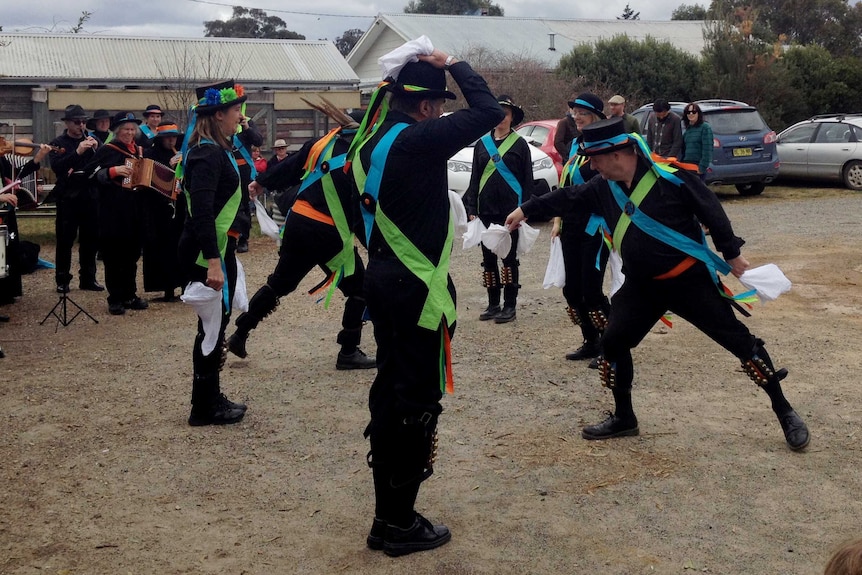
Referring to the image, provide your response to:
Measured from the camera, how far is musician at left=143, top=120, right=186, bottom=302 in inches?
411

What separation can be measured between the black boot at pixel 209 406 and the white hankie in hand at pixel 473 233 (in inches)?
121

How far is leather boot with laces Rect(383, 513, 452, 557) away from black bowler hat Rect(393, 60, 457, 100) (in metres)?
1.92

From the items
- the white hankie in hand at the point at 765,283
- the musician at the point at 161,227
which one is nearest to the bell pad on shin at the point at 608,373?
the white hankie in hand at the point at 765,283

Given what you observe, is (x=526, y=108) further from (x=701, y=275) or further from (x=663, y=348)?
(x=701, y=275)

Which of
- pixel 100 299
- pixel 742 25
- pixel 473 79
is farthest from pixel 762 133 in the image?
pixel 473 79

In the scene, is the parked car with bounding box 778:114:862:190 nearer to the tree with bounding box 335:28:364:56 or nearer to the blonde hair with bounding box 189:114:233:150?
the blonde hair with bounding box 189:114:233:150

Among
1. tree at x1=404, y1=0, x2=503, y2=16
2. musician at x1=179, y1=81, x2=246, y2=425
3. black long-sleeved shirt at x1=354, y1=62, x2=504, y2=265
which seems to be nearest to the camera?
black long-sleeved shirt at x1=354, y1=62, x2=504, y2=265

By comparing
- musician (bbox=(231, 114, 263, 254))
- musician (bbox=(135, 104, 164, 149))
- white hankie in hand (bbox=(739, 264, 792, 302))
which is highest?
white hankie in hand (bbox=(739, 264, 792, 302))

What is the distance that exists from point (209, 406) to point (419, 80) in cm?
300

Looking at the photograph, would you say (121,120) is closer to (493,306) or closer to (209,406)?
(493,306)

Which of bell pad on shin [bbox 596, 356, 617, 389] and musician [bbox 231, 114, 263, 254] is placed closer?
bell pad on shin [bbox 596, 356, 617, 389]

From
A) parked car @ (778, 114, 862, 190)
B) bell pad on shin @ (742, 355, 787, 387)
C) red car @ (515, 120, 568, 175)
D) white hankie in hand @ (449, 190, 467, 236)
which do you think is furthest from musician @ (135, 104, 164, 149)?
parked car @ (778, 114, 862, 190)

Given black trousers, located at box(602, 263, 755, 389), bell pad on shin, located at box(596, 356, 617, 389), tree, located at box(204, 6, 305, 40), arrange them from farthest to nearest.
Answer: tree, located at box(204, 6, 305, 40)
bell pad on shin, located at box(596, 356, 617, 389)
black trousers, located at box(602, 263, 755, 389)

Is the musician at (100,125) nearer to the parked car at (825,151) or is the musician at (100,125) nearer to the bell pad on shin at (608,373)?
the bell pad on shin at (608,373)
